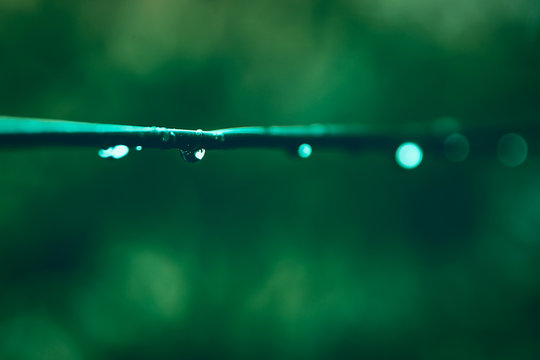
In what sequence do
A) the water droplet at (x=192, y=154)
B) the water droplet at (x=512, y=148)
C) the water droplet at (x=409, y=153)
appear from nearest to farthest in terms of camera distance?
the water droplet at (x=192, y=154) → the water droplet at (x=409, y=153) → the water droplet at (x=512, y=148)

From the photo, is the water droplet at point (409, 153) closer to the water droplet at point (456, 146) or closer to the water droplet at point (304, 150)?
the water droplet at point (456, 146)

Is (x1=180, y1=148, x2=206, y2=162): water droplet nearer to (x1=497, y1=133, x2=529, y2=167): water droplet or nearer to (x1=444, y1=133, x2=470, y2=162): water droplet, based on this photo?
(x1=444, y1=133, x2=470, y2=162): water droplet

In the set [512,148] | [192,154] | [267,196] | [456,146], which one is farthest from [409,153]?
[267,196]

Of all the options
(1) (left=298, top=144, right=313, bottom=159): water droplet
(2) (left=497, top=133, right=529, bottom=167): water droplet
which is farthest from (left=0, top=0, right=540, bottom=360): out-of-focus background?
(1) (left=298, top=144, right=313, bottom=159): water droplet

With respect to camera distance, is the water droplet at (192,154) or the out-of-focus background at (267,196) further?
the out-of-focus background at (267,196)

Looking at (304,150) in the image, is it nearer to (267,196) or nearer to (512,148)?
(512,148)

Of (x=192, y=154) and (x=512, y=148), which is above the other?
(x=512, y=148)

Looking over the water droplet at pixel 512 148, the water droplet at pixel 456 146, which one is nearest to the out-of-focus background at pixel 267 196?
the water droplet at pixel 512 148
